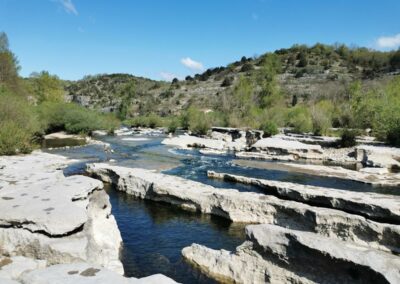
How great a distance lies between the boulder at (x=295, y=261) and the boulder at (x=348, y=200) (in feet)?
20.1

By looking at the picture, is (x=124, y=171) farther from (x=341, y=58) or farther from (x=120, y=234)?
(x=341, y=58)

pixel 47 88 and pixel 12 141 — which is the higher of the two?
pixel 47 88

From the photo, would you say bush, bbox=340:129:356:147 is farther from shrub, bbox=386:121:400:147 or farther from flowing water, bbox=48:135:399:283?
flowing water, bbox=48:135:399:283

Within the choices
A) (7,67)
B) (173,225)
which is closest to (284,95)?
(7,67)

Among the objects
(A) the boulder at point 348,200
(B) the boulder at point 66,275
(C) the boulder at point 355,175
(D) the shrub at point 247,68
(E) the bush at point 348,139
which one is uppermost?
(D) the shrub at point 247,68

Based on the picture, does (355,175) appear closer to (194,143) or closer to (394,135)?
(394,135)

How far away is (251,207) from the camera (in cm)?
1798

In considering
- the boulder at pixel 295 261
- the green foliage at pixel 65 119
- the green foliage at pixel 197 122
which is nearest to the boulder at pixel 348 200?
the boulder at pixel 295 261

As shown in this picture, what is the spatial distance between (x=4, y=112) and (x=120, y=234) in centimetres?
2632

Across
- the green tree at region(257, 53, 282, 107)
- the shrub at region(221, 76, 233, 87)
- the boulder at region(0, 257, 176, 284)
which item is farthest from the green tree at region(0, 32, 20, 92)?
the shrub at region(221, 76, 233, 87)

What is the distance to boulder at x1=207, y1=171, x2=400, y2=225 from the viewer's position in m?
15.9

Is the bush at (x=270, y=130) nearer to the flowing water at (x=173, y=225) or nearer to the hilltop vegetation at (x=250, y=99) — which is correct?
the hilltop vegetation at (x=250, y=99)

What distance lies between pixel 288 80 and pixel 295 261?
362 feet

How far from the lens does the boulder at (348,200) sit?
15875mm
